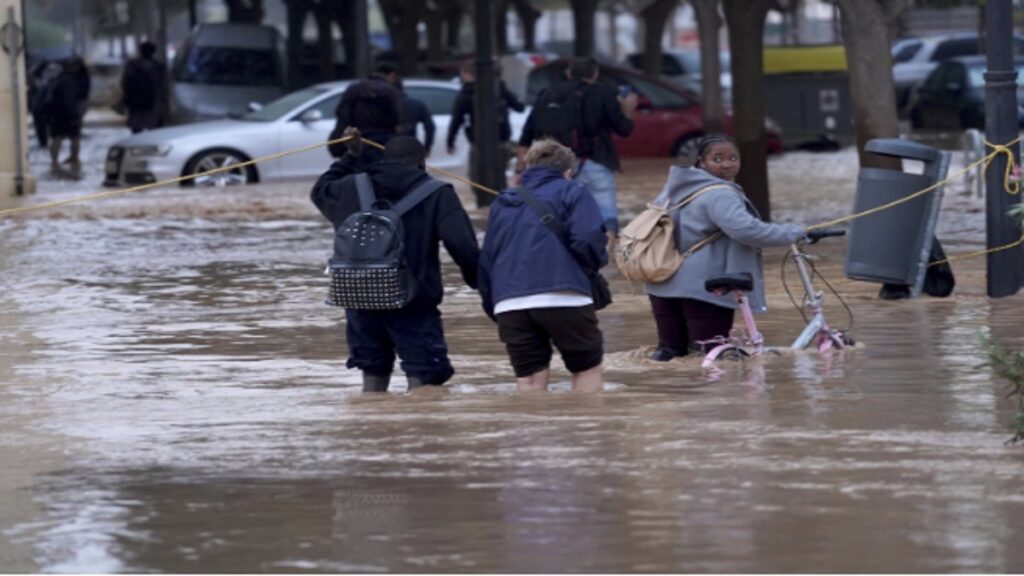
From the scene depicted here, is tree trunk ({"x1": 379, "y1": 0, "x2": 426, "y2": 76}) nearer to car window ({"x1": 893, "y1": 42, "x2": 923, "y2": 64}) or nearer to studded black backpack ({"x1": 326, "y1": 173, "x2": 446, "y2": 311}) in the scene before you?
car window ({"x1": 893, "y1": 42, "x2": 923, "y2": 64})

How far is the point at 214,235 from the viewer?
19.4 metres

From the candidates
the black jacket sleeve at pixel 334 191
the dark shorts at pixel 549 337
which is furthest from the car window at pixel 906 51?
the dark shorts at pixel 549 337

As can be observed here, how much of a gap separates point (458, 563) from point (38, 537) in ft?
4.75

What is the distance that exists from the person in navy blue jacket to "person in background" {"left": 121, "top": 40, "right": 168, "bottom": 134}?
21.6m

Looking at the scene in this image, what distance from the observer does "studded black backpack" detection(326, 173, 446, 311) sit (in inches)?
367

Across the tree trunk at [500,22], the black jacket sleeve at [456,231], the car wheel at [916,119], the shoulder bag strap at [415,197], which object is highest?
the tree trunk at [500,22]

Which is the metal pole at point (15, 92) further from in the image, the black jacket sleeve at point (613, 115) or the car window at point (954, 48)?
the car window at point (954, 48)

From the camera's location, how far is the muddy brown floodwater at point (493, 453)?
7008 mm

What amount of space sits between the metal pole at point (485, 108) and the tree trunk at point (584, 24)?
60.9ft

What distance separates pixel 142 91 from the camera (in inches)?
1213

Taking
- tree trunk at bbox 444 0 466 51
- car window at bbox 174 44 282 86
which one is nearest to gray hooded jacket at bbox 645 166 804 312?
car window at bbox 174 44 282 86

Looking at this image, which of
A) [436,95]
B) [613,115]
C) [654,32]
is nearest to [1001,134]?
[613,115]

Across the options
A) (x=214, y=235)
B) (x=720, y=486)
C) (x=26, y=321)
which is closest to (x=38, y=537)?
(x=720, y=486)

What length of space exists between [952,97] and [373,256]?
2893cm
